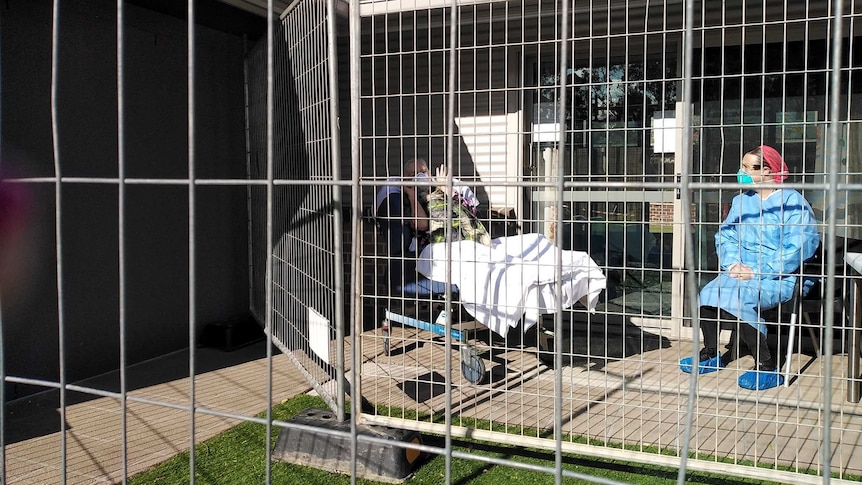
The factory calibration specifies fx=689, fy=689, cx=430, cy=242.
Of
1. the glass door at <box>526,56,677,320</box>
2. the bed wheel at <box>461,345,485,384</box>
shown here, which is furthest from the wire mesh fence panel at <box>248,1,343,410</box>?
the glass door at <box>526,56,677,320</box>

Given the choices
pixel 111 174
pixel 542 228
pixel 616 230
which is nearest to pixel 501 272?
pixel 542 228

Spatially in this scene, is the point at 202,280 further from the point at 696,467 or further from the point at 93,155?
the point at 696,467

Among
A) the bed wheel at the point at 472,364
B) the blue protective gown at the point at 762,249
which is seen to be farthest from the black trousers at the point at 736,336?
the bed wheel at the point at 472,364

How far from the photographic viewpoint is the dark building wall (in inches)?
174

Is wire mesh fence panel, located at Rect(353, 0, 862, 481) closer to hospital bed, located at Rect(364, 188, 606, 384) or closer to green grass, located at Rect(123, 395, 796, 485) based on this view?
hospital bed, located at Rect(364, 188, 606, 384)

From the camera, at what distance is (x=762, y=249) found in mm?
3998

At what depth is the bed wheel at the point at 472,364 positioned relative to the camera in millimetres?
4340

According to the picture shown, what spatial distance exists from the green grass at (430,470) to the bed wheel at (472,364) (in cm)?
67

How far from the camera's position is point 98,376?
4.93 metres

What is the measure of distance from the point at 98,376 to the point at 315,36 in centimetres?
295

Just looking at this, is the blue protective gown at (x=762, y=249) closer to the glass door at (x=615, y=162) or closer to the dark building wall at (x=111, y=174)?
the glass door at (x=615, y=162)

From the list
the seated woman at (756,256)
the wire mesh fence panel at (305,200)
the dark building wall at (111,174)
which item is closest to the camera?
the wire mesh fence panel at (305,200)

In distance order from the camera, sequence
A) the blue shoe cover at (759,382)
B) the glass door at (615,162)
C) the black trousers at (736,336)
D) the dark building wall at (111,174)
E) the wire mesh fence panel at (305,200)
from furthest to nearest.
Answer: the glass door at (615,162) < the dark building wall at (111,174) < the black trousers at (736,336) < the blue shoe cover at (759,382) < the wire mesh fence panel at (305,200)

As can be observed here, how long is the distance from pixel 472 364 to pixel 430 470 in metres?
1.12
